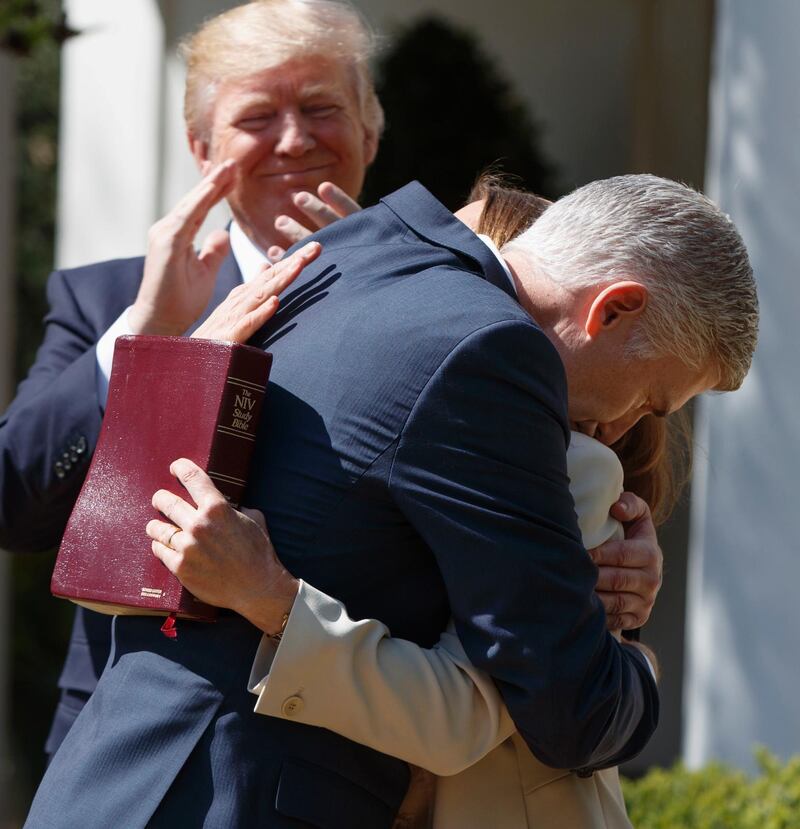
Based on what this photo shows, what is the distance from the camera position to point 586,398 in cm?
201

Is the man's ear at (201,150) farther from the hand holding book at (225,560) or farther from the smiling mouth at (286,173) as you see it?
the hand holding book at (225,560)

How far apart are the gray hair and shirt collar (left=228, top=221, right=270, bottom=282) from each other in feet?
3.64

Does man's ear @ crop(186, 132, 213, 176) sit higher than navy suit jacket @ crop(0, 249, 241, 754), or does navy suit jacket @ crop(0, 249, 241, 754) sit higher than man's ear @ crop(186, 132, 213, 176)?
man's ear @ crop(186, 132, 213, 176)

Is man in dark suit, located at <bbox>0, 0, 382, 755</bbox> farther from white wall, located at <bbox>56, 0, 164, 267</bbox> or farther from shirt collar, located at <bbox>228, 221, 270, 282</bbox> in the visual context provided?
white wall, located at <bbox>56, 0, 164, 267</bbox>

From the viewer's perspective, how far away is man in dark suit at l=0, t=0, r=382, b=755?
8.80ft

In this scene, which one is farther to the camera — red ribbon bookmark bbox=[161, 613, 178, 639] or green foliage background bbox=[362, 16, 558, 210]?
green foliage background bbox=[362, 16, 558, 210]

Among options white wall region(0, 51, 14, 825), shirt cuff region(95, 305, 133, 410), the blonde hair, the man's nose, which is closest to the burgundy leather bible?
shirt cuff region(95, 305, 133, 410)

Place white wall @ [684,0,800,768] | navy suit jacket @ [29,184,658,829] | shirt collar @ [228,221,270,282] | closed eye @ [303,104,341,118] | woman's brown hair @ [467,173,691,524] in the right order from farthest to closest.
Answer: white wall @ [684,0,800,768] < closed eye @ [303,104,341,118] < shirt collar @ [228,221,270,282] < woman's brown hair @ [467,173,691,524] < navy suit jacket @ [29,184,658,829]

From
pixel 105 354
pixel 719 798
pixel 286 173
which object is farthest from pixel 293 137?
pixel 719 798

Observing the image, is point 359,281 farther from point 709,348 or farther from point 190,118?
point 190,118

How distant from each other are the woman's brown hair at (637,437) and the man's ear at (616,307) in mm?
291

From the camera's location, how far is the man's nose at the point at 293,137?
299cm

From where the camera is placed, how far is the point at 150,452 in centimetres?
187

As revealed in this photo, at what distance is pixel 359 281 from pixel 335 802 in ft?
2.33
